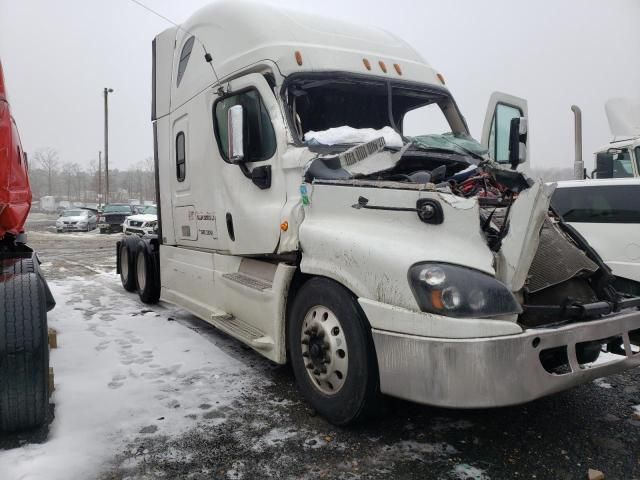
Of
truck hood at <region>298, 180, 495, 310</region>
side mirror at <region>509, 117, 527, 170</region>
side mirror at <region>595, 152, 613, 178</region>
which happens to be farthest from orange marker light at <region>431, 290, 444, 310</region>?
side mirror at <region>595, 152, 613, 178</region>

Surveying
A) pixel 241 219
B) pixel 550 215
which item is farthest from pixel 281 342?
pixel 550 215

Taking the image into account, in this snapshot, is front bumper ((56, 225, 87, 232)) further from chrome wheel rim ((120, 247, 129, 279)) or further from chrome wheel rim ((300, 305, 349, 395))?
chrome wheel rim ((300, 305, 349, 395))

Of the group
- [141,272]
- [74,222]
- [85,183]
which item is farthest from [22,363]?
[85,183]

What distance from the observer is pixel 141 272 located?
25.1 feet

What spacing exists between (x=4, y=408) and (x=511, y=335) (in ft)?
10.0

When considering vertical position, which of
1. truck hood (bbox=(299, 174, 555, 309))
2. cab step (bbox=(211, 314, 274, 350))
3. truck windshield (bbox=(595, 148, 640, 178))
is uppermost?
truck windshield (bbox=(595, 148, 640, 178))

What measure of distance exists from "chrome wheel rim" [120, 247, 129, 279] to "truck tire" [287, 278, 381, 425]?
5.57 m

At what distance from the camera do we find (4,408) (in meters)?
3.09

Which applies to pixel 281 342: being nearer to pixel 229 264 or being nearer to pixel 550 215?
pixel 229 264

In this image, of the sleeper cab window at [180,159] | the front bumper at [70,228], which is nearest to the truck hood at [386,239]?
the sleeper cab window at [180,159]

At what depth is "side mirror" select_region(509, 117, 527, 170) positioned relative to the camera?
4.67m

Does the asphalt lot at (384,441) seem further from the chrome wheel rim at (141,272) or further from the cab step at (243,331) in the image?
the chrome wheel rim at (141,272)

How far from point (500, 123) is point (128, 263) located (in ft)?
20.6

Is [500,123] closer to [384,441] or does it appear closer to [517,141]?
[517,141]
